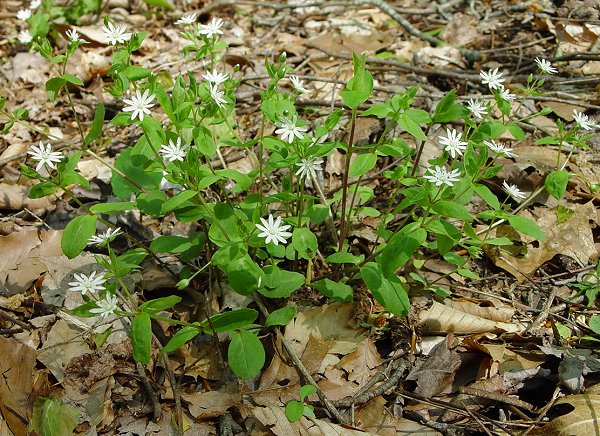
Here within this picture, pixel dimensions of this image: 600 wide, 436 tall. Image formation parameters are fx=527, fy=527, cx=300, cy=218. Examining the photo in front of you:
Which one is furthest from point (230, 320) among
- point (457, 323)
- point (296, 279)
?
point (457, 323)

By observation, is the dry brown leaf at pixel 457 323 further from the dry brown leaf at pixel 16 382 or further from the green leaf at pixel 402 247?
the dry brown leaf at pixel 16 382

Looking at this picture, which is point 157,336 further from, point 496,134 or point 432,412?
point 496,134

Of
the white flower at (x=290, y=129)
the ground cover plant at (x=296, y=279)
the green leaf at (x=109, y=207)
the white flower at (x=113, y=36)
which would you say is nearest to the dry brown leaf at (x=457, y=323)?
the ground cover plant at (x=296, y=279)

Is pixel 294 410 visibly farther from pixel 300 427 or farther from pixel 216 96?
pixel 216 96

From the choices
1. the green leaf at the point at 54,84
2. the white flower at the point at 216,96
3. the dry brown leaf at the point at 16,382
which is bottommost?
the dry brown leaf at the point at 16,382

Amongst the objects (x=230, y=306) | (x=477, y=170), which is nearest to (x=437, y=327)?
(x=477, y=170)
